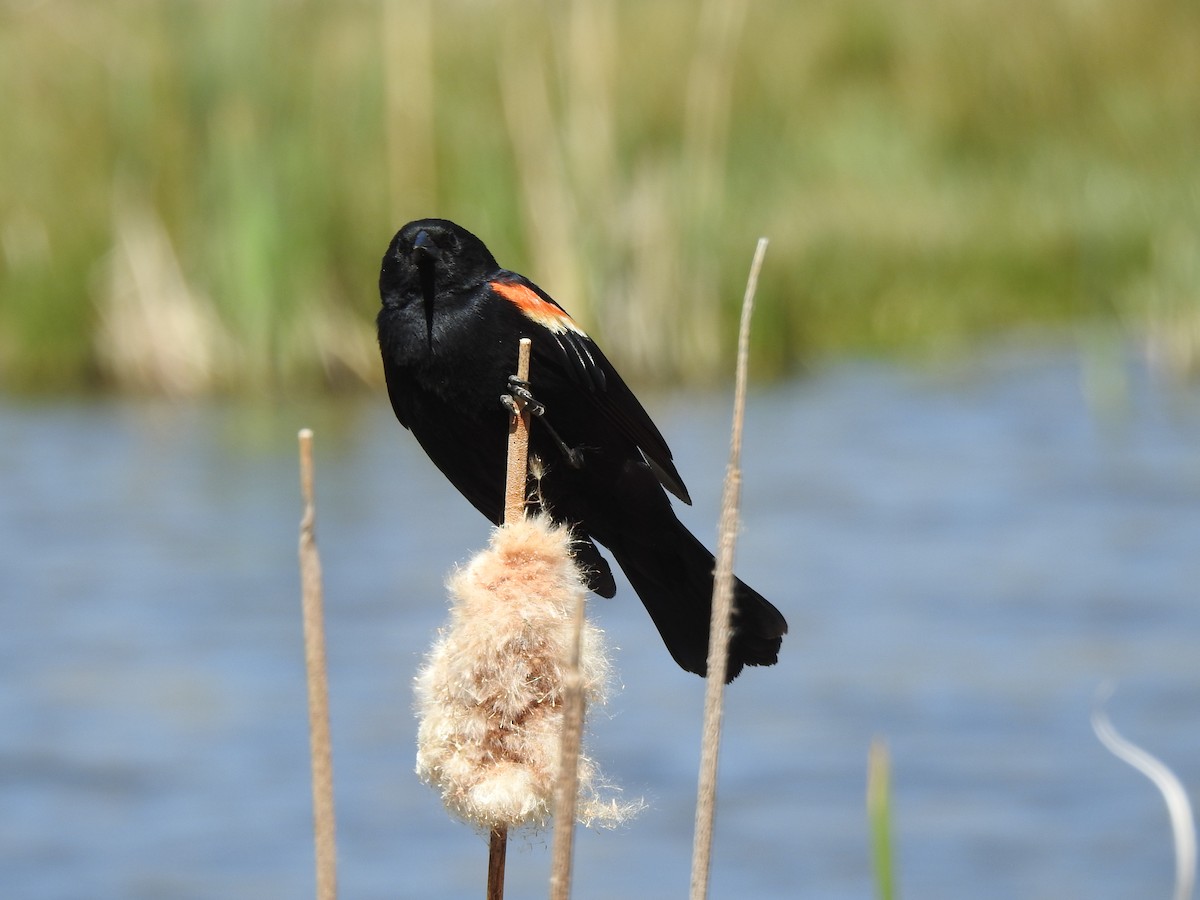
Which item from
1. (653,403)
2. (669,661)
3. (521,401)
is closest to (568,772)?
(521,401)

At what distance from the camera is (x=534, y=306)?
246cm

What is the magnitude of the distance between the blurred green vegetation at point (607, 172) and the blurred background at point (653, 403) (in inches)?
1.4

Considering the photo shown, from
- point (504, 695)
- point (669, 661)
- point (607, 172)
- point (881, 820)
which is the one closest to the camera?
point (881, 820)

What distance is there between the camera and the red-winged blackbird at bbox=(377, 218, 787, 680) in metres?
2.38

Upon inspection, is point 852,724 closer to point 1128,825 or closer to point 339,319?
point 1128,825

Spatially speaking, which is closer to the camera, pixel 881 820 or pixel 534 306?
pixel 881 820

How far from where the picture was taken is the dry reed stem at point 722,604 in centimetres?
139

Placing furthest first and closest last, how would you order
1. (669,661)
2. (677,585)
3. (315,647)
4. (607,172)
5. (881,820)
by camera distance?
(607,172)
(669,661)
(677,585)
(315,647)
(881,820)

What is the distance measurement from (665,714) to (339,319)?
4469 millimetres

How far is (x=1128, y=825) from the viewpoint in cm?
577

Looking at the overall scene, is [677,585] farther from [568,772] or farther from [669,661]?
[669,661]

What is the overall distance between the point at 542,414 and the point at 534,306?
0.47 ft

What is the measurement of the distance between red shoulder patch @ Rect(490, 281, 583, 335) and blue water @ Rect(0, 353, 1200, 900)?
0.93m

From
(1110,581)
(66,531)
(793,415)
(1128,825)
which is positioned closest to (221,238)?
(66,531)
